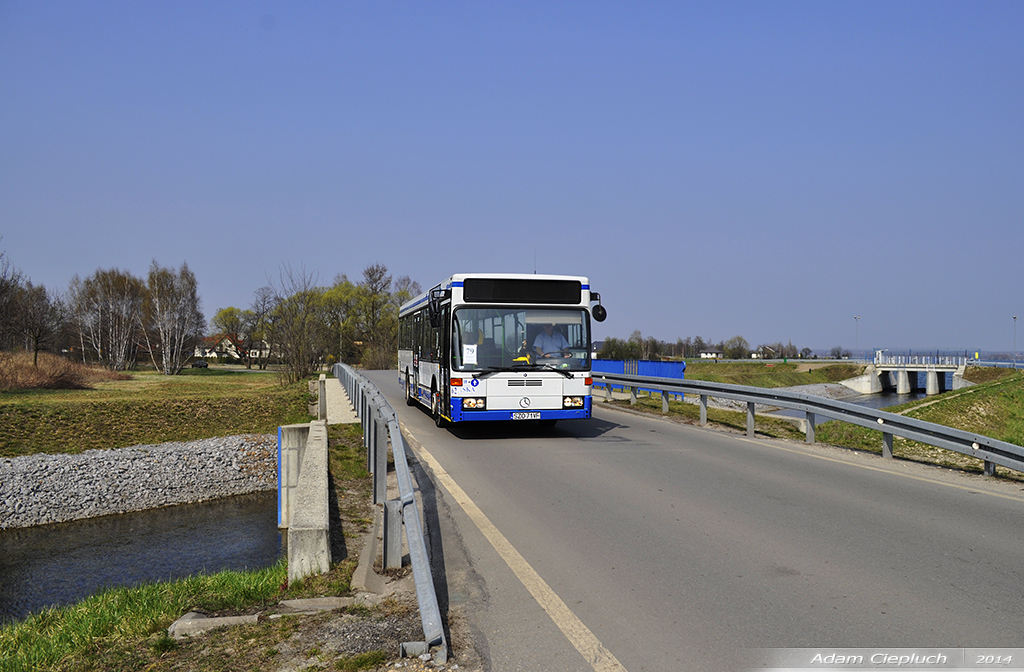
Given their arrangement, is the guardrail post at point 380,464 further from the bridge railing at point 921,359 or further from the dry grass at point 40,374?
the bridge railing at point 921,359

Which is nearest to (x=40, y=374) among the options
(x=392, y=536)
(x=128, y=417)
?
(x=128, y=417)

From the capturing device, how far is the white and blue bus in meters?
13.4

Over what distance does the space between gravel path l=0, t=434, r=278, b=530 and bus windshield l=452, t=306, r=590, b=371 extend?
45.2ft

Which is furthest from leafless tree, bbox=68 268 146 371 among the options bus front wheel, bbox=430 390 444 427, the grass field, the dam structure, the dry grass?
the dam structure

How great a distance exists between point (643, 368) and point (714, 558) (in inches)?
922

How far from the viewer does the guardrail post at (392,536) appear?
558 cm

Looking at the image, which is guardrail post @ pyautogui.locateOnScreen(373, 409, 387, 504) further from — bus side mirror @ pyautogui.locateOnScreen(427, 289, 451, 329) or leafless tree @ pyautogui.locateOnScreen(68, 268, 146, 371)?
leafless tree @ pyautogui.locateOnScreen(68, 268, 146, 371)

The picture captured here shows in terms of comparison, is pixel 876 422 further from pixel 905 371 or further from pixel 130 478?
pixel 905 371

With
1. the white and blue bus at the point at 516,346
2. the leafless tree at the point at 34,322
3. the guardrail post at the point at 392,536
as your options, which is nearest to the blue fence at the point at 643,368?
the white and blue bus at the point at 516,346

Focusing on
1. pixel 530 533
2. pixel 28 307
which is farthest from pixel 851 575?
pixel 28 307

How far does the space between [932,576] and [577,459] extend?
6333 mm

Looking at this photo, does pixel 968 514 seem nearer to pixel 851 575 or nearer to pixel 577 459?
pixel 851 575

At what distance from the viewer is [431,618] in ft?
13.3

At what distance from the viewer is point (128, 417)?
27.8 meters
